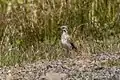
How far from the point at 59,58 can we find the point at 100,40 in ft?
5.00

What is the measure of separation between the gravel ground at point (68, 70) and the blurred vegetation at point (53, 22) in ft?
4.46

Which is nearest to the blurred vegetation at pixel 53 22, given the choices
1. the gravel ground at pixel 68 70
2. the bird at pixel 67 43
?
A: the bird at pixel 67 43

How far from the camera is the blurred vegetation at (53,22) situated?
835 centimetres

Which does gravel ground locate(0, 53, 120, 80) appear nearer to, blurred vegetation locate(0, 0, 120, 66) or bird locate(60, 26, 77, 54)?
bird locate(60, 26, 77, 54)

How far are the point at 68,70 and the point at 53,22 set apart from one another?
3.14 meters

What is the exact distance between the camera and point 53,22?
8.92m

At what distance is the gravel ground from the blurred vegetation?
1.36 meters

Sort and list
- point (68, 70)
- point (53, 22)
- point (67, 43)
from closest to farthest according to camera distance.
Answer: point (68, 70), point (67, 43), point (53, 22)

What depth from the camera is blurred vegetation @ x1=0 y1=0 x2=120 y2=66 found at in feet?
27.4

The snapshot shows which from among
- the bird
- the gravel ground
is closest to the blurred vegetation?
the bird

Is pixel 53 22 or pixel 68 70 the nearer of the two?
pixel 68 70

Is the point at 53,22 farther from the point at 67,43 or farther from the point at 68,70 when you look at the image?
the point at 68,70

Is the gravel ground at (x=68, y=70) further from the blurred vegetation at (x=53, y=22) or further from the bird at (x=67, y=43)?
the blurred vegetation at (x=53, y=22)

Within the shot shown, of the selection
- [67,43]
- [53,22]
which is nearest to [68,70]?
[67,43]
